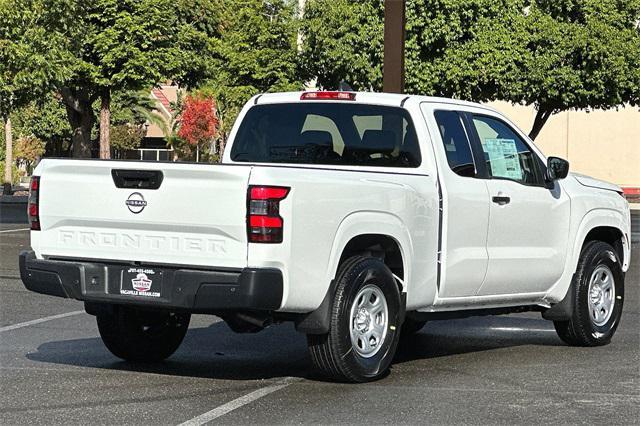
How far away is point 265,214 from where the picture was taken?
336 inches

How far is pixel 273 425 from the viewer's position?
7797mm

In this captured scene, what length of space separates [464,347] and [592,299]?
3.82 ft

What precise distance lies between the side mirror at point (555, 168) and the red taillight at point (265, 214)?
326cm

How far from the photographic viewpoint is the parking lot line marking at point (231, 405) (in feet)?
25.9

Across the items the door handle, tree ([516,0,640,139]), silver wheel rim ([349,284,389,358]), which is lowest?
silver wheel rim ([349,284,389,358])

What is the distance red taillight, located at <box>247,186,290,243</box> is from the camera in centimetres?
853

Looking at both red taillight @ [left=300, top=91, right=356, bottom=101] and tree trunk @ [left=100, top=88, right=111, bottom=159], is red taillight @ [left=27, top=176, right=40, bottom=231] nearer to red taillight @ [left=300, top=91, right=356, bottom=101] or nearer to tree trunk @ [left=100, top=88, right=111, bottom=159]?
red taillight @ [left=300, top=91, right=356, bottom=101]

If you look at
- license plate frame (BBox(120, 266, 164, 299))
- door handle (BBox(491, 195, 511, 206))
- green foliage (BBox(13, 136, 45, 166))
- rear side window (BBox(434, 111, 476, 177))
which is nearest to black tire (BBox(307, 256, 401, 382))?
license plate frame (BBox(120, 266, 164, 299))

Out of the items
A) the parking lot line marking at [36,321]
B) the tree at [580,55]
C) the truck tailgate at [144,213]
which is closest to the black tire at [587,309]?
the truck tailgate at [144,213]

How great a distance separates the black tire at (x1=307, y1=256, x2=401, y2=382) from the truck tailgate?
82 cm

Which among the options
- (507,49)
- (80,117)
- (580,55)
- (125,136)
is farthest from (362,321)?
(125,136)

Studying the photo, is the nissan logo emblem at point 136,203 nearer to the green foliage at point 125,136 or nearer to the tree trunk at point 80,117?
the tree trunk at point 80,117

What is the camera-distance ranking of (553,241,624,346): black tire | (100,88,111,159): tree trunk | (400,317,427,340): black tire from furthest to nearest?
1. (100,88,111,159): tree trunk
2. (400,317,427,340): black tire
3. (553,241,624,346): black tire

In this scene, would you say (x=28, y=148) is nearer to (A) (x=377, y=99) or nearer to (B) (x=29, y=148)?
(B) (x=29, y=148)
